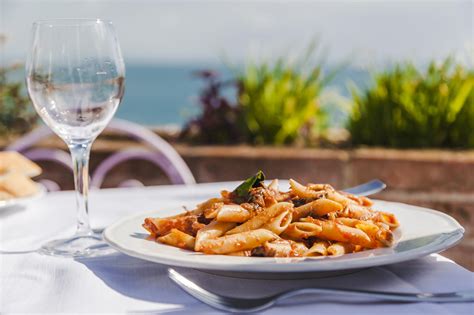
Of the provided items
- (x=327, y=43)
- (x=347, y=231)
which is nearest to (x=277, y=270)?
(x=347, y=231)

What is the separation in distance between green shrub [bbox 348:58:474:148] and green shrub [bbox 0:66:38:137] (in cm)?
180

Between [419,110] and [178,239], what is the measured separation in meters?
2.85

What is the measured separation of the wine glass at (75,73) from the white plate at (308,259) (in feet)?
0.39

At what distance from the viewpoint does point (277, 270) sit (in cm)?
84

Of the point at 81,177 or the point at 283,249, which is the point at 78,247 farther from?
the point at 283,249

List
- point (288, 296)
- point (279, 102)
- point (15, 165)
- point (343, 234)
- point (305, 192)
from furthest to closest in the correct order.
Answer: point (279, 102) → point (15, 165) → point (305, 192) → point (343, 234) → point (288, 296)

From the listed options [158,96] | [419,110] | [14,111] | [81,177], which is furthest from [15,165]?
[158,96]

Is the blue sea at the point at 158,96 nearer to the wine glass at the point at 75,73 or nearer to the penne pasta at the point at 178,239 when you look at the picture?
the wine glass at the point at 75,73

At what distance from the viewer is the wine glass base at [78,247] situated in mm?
1132

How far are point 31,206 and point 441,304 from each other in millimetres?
1035

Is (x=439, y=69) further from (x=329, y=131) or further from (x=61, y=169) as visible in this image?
(x=61, y=169)

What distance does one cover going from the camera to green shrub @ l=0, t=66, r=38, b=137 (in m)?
3.83

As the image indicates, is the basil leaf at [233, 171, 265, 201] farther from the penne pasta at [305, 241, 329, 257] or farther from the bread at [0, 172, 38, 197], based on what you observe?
the bread at [0, 172, 38, 197]

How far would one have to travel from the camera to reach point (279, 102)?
3.79m
